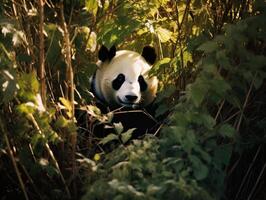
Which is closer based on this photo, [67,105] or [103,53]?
[67,105]

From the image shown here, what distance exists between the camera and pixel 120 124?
2.37 meters

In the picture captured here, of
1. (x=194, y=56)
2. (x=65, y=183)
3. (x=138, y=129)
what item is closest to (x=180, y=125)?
(x=65, y=183)

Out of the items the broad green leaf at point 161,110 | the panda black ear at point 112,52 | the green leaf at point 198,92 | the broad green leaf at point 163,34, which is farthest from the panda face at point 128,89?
the green leaf at point 198,92

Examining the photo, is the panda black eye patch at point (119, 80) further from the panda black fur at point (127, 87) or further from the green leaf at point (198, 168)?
the green leaf at point (198, 168)

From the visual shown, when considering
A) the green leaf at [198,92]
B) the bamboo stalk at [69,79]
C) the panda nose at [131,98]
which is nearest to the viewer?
the green leaf at [198,92]

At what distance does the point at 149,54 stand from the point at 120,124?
113 centimetres

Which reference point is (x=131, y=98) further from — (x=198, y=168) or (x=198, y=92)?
(x=198, y=168)

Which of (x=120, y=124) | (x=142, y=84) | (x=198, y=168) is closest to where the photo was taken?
(x=198, y=168)

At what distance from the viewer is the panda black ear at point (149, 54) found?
11.2 ft

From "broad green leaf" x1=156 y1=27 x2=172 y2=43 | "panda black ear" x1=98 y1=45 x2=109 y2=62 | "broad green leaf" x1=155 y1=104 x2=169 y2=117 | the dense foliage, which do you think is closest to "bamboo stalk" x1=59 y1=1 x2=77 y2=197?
the dense foliage

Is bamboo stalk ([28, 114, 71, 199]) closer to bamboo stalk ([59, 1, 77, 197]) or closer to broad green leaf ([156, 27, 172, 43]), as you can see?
bamboo stalk ([59, 1, 77, 197])

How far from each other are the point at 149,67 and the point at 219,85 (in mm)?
1221

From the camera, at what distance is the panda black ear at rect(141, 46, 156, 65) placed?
341 centimetres

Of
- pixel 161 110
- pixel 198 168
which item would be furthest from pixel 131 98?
pixel 198 168
